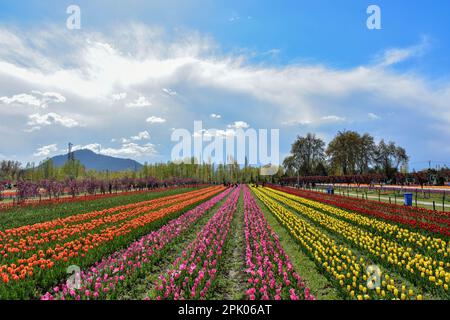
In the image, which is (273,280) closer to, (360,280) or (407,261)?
(360,280)

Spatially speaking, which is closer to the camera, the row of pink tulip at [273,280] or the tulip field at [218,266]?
the row of pink tulip at [273,280]

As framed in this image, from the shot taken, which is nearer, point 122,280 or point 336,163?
point 122,280

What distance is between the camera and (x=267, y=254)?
776 centimetres

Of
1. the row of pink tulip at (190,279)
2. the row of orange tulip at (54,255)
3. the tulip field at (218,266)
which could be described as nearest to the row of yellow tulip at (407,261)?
the tulip field at (218,266)

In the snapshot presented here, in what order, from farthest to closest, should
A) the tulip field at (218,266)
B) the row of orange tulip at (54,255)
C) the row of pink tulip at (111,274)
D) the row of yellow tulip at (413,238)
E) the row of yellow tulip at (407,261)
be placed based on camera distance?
the row of yellow tulip at (413,238) → the row of orange tulip at (54,255) → the row of yellow tulip at (407,261) → the tulip field at (218,266) → the row of pink tulip at (111,274)

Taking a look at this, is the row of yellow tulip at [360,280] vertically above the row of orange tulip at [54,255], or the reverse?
the row of orange tulip at [54,255]

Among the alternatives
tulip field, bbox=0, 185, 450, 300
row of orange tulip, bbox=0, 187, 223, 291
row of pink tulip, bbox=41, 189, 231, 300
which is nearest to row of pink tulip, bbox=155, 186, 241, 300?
tulip field, bbox=0, 185, 450, 300

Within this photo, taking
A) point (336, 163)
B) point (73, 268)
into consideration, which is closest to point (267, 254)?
point (73, 268)

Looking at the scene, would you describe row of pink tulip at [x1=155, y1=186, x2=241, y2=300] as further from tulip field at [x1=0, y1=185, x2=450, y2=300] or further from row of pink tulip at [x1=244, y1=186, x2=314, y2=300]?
row of pink tulip at [x1=244, y1=186, x2=314, y2=300]

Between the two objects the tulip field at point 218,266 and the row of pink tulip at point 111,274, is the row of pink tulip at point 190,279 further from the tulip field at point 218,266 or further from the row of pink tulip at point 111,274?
the row of pink tulip at point 111,274
